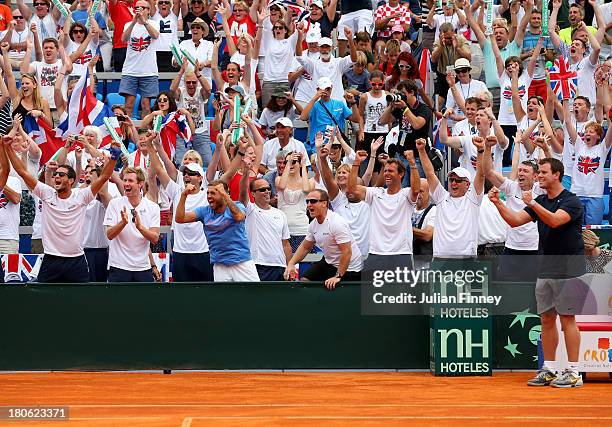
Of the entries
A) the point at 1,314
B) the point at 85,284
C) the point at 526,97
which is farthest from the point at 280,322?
the point at 526,97

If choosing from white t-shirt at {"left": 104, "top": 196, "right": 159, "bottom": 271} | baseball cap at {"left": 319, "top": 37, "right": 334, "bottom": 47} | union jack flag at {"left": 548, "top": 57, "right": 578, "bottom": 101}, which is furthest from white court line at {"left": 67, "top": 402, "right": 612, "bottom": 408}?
baseball cap at {"left": 319, "top": 37, "right": 334, "bottom": 47}

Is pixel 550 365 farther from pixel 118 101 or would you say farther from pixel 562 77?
pixel 118 101

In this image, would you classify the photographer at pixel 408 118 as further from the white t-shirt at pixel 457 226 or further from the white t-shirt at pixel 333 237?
the white t-shirt at pixel 457 226

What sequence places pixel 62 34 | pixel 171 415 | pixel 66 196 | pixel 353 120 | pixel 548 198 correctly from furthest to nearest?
1. pixel 62 34
2. pixel 353 120
3. pixel 66 196
4. pixel 548 198
5. pixel 171 415

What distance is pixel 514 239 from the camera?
16266mm

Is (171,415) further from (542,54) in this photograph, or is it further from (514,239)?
(542,54)

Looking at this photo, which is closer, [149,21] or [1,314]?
[1,314]

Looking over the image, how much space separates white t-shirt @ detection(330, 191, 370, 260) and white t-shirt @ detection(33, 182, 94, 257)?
334 cm

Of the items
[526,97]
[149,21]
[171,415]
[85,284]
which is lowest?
[171,415]

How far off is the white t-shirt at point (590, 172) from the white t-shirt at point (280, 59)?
4.97 metres

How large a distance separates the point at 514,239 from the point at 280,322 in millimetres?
3153

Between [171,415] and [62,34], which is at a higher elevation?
[62,34]

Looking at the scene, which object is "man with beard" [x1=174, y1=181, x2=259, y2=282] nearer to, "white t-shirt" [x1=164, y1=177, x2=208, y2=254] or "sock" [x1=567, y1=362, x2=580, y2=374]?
"white t-shirt" [x1=164, y1=177, x2=208, y2=254]

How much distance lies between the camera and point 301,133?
2061 cm
